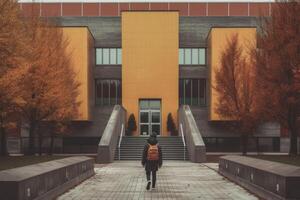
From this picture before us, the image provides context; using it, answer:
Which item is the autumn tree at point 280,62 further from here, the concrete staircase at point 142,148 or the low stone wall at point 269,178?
the low stone wall at point 269,178

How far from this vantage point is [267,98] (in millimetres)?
29781

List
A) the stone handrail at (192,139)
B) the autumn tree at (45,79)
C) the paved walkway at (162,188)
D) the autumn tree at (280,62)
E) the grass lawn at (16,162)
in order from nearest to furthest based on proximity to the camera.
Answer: the paved walkway at (162,188)
the grass lawn at (16,162)
the autumn tree at (280,62)
the autumn tree at (45,79)
the stone handrail at (192,139)

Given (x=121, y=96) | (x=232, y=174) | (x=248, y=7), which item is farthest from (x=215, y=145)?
(x=232, y=174)

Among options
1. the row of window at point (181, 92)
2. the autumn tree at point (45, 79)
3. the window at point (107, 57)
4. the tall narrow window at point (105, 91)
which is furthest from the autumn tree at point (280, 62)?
the tall narrow window at point (105, 91)

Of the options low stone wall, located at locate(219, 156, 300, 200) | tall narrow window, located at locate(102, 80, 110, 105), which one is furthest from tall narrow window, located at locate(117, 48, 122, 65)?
low stone wall, located at locate(219, 156, 300, 200)

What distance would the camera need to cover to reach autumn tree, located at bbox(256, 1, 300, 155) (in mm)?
27734

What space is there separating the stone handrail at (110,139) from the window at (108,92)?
21.8ft

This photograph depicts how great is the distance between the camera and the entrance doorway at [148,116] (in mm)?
50406

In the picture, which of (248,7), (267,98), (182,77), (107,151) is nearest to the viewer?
(267,98)

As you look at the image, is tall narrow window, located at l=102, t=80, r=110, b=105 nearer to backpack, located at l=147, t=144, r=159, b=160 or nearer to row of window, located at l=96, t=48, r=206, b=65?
row of window, located at l=96, t=48, r=206, b=65

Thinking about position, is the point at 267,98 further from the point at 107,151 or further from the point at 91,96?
the point at 91,96

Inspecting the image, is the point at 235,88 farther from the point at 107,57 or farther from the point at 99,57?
the point at 99,57

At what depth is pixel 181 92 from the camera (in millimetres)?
50719

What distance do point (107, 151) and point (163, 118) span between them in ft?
58.7
